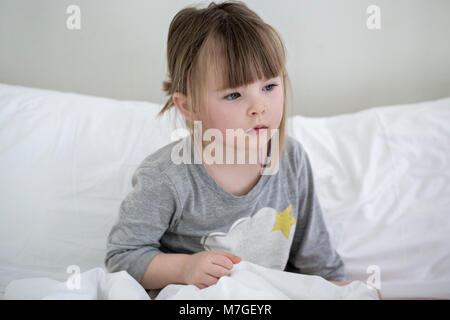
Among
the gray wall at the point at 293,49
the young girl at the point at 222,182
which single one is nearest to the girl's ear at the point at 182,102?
the young girl at the point at 222,182

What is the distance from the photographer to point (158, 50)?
0.83 meters

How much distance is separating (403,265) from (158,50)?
61 cm

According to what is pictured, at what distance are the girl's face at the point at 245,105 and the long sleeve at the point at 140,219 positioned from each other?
0.12 m

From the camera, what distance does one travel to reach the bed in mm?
680

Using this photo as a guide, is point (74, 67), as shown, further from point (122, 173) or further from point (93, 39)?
point (122, 173)

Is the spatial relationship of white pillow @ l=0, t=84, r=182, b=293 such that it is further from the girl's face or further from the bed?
the girl's face

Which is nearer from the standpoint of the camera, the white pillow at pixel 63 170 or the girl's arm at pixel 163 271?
the girl's arm at pixel 163 271

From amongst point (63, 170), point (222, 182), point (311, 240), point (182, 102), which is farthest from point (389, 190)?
point (63, 170)

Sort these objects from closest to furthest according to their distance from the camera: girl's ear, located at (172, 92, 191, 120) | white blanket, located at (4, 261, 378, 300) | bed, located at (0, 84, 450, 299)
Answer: white blanket, located at (4, 261, 378, 300) < girl's ear, located at (172, 92, 191, 120) < bed, located at (0, 84, 450, 299)

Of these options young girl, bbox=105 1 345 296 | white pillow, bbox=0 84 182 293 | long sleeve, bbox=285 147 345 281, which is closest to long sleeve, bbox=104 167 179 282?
young girl, bbox=105 1 345 296

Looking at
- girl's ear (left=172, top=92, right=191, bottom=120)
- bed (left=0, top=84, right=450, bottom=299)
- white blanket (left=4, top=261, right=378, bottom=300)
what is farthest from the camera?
bed (left=0, top=84, right=450, bottom=299)

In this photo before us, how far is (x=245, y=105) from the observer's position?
0.53 metres

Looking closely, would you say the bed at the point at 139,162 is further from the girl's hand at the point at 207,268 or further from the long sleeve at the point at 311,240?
the girl's hand at the point at 207,268

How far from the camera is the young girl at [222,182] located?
524mm
